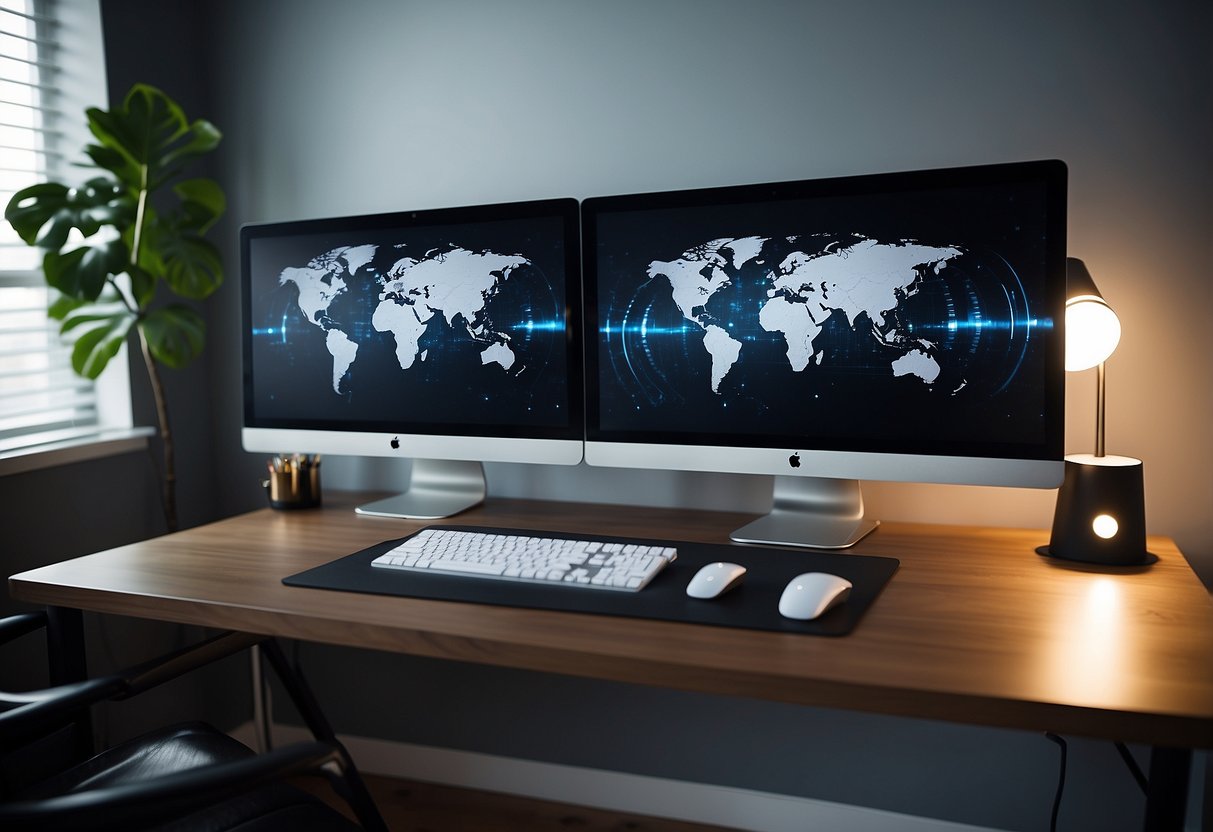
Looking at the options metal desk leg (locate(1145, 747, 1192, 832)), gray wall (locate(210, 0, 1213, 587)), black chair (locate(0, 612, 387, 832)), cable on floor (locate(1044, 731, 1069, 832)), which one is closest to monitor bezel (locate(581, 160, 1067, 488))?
gray wall (locate(210, 0, 1213, 587))

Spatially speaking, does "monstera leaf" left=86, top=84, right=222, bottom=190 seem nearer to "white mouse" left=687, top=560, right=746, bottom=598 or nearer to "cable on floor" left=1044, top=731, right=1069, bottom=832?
"white mouse" left=687, top=560, right=746, bottom=598

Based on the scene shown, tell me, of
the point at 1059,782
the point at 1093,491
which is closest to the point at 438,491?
the point at 1093,491

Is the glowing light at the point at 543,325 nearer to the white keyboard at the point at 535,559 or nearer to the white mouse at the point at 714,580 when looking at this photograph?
the white keyboard at the point at 535,559

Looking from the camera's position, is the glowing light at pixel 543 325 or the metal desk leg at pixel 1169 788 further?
the glowing light at pixel 543 325

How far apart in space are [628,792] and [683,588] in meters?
0.97

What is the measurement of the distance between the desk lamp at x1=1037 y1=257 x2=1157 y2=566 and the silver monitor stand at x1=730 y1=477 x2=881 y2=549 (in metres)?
0.30

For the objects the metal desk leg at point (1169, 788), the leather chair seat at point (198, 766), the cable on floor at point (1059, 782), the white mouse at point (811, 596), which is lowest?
the cable on floor at point (1059, 782)

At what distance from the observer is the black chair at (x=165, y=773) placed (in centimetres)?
94

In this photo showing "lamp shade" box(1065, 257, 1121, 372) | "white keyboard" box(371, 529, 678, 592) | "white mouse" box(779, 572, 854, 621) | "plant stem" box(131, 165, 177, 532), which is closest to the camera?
"white mouse" box(779, 572, 854, 621)

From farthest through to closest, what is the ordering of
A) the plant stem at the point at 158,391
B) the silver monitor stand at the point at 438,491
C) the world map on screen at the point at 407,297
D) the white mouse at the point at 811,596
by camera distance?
the plant stem at the point at 158,391 → the silver monitor stand at the point at 438,491 → the world map on screen at the point at 407,297 → the white mouse at the point at 811,596

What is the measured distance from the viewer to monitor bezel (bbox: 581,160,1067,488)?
1.42 metres

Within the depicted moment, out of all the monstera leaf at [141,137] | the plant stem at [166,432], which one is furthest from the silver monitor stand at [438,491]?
the monstera leaf at [141,137]

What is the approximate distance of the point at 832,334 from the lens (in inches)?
60.9

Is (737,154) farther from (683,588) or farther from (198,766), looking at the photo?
(198,766)
